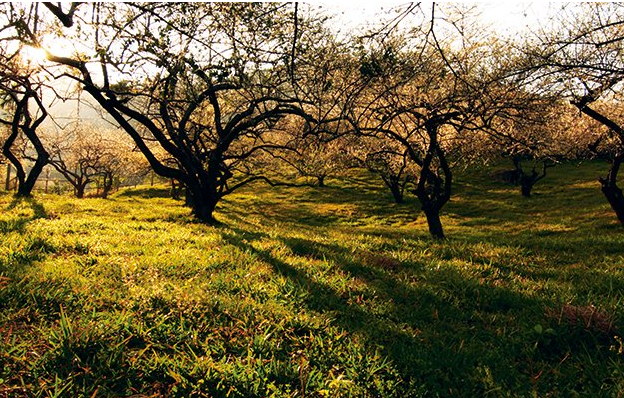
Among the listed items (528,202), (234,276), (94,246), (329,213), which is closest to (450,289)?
(234,276)

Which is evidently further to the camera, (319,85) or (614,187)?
(614,187)

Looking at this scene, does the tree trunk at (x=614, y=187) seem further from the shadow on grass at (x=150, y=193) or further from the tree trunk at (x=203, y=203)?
the shadow on grass at (x=150, y=193)

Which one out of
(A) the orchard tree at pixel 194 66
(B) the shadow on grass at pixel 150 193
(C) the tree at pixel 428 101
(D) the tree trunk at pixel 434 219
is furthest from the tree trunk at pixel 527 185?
(B) the shadow on grass at pixel 150 193

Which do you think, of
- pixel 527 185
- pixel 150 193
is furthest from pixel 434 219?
pixel 150 193

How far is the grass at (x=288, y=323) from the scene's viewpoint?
3.23 meters

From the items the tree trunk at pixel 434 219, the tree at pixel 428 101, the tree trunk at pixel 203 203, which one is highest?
the tree at pixel 428 101

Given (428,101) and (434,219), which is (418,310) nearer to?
(428,101)

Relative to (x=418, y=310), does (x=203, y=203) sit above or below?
above

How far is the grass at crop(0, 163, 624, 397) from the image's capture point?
3.23m

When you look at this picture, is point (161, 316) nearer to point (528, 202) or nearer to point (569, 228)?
point (569, 228)

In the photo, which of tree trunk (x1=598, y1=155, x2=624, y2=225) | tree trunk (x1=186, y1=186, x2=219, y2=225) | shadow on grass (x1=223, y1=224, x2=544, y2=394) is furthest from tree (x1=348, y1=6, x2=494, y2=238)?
tree trunk (x1=598, y1=155, x2=624, y2=225)

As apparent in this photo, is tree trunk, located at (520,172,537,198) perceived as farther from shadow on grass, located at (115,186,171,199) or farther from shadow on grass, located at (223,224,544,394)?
shadow on grass, located at (115,186,171,199)

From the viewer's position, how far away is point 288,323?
170 inches

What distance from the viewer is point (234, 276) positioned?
5.79m
